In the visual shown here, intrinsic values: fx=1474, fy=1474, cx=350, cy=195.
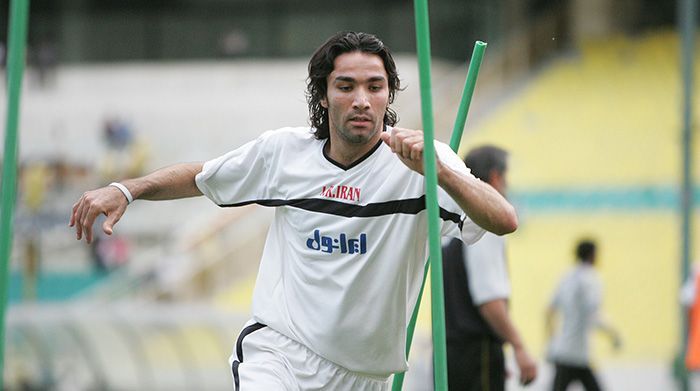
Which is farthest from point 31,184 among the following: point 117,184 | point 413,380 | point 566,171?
point 117,184

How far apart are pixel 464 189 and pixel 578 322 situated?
6.50 meters

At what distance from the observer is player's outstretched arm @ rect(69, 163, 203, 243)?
493 centimetres

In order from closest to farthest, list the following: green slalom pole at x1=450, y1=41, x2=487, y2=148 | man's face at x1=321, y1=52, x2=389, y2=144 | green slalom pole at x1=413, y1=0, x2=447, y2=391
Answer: green slalom pole at x1=413, y1=0, x2=447, y2=391, man's face at x1=321, y1=52, x2=389, y2=144, green slalom pole at x1=450, y1=41, x2=487, y2=148

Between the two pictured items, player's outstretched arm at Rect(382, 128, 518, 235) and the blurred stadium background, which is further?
the blurred stadium background

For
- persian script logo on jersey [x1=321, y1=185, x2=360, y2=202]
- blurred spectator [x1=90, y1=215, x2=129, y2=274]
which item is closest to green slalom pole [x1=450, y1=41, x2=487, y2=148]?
persian script logo on jersey [x1=321, y1=185, x2=360, y2=202]

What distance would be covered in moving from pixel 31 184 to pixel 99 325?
10419 mm

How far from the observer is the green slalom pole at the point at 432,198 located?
452cm

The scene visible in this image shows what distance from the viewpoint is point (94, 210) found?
4.93 meters

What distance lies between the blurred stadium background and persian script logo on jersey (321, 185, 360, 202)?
31.1 ft

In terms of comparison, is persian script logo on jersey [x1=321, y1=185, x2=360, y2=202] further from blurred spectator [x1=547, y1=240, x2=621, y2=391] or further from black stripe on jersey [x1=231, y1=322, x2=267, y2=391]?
blurred spectator [x1=547, y1=240, x2=621, y2=391]

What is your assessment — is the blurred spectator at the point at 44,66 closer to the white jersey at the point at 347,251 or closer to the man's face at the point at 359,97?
the white jersey at the point at 347,251

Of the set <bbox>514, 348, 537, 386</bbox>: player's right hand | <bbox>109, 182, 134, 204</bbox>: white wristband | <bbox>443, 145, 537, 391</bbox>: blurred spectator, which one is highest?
<bbox>109, 182, 134, 204</bbox>: white wristband

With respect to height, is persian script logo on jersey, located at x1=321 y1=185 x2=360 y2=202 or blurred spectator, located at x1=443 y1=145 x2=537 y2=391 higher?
persian script logo on jersey, located at x1=321 y1=185 x2=360 y2=202

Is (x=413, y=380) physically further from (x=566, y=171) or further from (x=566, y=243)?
(x=566, y=171)
